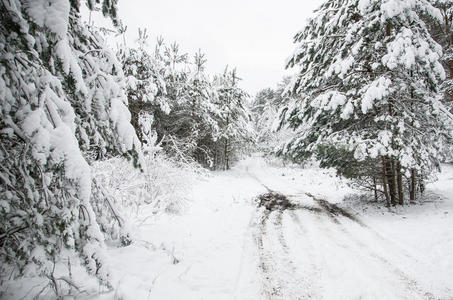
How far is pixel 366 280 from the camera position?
133 inches

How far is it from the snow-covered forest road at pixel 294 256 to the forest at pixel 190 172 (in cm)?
3

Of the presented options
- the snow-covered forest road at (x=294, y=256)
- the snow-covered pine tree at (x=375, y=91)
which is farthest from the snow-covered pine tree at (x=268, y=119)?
the snow-covered forest road at (x=294, y=256)

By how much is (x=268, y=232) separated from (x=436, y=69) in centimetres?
609

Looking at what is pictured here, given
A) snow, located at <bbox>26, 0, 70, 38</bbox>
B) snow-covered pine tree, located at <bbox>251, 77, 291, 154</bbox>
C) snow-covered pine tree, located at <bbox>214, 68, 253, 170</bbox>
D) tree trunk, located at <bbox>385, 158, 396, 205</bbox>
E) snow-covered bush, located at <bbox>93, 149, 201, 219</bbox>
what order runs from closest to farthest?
snow, located at <bbox>26, 0, 70, 38</bbox> → snow-covered bush, located at <bbox>93, 149, 201, 219</bbox> → tree trunk, located at <bbox>385, 158, 396, 205</bbox> → snow-covered pine tree, located at <bbox>214, 68, 253, 170</bbox> → snow-covered pine tree, located at <bbox>251, 77, 291, 154</bbox>

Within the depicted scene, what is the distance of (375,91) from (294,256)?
15.6 ft

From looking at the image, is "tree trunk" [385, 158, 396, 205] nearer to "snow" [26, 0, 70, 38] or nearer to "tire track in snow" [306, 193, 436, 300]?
"tire track in snow" [306, 193, 436, 300]

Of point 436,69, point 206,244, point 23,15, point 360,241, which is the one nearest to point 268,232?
point 206,244

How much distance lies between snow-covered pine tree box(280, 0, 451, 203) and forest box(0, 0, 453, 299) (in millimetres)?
51

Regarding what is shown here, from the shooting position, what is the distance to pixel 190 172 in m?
8.33

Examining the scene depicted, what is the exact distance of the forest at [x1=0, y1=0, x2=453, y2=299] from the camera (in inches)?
87.7

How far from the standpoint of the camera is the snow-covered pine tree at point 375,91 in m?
6.02

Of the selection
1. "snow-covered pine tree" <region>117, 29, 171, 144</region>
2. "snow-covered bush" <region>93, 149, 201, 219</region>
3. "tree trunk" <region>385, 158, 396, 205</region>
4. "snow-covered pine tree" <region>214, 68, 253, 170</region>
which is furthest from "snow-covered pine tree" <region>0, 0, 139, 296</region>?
"snow-covered pine tree" <region>214, 68, 253, 170</region>

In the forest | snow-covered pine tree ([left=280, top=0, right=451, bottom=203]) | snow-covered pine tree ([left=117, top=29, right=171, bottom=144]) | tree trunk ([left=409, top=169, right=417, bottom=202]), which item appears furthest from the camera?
snow-covered pine tree ([left=117, top=29, right=171, bottom=144])

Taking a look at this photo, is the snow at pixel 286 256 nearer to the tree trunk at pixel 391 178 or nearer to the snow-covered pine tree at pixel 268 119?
the tree trunk at pixel 391 178
